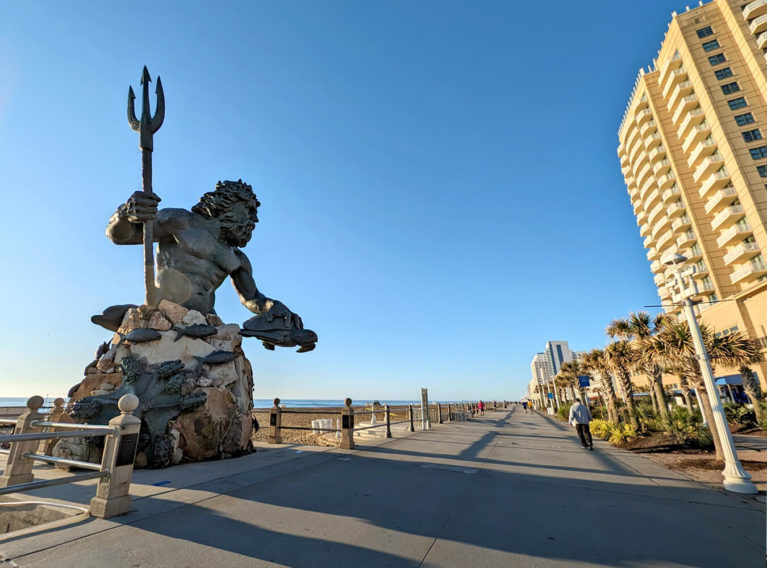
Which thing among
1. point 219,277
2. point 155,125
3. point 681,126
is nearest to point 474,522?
point 219,277

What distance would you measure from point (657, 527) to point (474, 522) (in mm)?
1877

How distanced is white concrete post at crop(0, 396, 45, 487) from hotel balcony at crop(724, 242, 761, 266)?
45248 mm

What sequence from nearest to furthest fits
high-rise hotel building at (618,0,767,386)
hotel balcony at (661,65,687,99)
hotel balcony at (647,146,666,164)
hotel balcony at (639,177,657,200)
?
high-rise hotel building at (618,0,767,386) < hotel balcony at (661,65,687,99) < hotel balcony at (647,146,666,164) < hotel balcony at (639,177,657,200)

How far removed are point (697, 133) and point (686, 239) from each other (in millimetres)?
11151

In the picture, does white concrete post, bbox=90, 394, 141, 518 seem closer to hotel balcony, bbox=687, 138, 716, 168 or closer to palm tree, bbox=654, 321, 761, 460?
palm tree, bbox=654, 321, 761, 460

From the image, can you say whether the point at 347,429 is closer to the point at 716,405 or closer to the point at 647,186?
the point at 716,405

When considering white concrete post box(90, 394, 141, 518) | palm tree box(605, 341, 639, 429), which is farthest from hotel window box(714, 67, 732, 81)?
white concrete post box(90, 394, 141, 518)

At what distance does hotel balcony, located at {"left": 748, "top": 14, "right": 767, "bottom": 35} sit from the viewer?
3150 centimetres

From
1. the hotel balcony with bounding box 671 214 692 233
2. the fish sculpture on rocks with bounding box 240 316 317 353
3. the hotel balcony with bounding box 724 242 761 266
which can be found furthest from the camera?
the hotel balcony with bounding box 671 214 692 233

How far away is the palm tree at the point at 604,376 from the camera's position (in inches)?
666

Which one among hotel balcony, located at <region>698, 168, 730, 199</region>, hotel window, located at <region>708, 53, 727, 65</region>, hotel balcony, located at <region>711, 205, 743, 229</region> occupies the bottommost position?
hotel balcony, located at <region>711, 205, 743, 229</region>

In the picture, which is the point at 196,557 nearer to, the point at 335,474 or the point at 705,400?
the point at 335,474

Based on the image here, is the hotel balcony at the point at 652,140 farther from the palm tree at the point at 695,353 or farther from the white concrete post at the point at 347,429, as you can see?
the white concrete post at the point at 347,429

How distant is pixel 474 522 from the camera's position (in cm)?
362
